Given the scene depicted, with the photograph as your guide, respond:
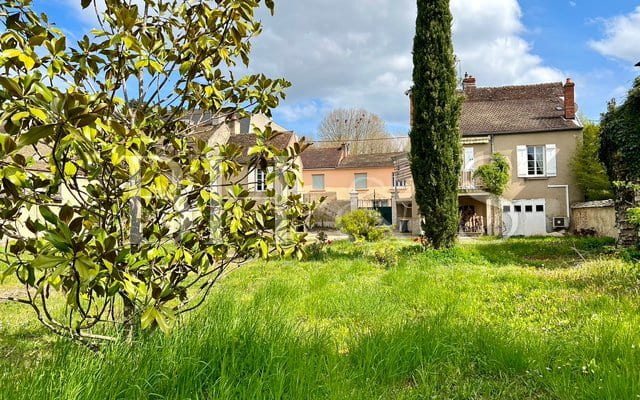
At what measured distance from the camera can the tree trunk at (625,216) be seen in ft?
34.8

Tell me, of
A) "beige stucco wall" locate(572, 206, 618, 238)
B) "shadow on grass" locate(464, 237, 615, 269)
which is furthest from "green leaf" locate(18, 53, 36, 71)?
"beige stucco wall" locate(572, 206, 618, 238)

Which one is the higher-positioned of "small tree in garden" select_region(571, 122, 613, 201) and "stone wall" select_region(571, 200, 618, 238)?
"small tree in garden" select_region(571, 122, 613, 201)

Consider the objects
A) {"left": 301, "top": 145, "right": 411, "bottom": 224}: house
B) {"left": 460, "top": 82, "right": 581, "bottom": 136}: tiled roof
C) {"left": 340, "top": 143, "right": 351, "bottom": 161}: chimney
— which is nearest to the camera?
{"left": 460, "top": 82, "right": 581, "bottom": 136}: tiled roof

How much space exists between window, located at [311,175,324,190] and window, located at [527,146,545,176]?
648 inches

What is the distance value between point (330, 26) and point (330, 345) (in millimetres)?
8410

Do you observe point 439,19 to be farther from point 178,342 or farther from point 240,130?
point 240,130

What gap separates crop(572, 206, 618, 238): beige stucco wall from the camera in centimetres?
1352

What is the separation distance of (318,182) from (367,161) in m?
4.38

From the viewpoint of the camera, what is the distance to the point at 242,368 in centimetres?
238

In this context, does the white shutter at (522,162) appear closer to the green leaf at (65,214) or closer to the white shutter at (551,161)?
the white shutter at (551,161)

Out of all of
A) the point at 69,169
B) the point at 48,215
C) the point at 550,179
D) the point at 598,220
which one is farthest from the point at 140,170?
the point at 550,179

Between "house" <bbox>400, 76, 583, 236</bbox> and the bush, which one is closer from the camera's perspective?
the bush

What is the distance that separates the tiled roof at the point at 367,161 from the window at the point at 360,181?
820 mm

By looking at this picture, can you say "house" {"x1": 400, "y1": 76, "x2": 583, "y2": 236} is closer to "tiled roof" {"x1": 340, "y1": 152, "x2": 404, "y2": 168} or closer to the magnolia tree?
"tiled roof" {"x1": 340, "y1": 152, "x2": 404, "y2": 168}
